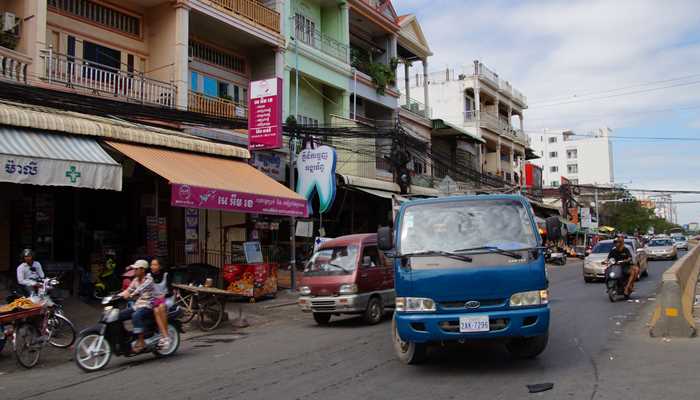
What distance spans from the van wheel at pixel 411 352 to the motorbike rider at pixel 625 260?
29.3ft

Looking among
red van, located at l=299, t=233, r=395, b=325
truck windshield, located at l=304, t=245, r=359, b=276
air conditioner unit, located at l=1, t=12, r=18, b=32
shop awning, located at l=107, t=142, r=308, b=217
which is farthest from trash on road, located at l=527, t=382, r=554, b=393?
air conditioner unit, located at l=1, t=12, r=18, b=32

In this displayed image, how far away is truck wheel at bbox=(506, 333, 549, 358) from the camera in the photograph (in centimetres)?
743

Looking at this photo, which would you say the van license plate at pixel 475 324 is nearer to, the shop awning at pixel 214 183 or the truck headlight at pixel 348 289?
the truck headlight at pixel 348 289

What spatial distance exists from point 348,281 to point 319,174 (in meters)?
7.69

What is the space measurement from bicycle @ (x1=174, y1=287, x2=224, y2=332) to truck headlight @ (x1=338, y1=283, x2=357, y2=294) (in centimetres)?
277

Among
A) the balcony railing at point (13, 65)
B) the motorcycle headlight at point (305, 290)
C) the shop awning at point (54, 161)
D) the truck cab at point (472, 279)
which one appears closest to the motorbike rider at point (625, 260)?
the motorcycle headlight at point (305, 290)

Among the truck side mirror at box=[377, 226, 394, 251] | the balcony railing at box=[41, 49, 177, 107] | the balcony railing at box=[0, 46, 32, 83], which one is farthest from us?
the balcony railing at box=[41, 49, 177, 107]

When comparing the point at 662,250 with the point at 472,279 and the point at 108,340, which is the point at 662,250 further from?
the point at 108,340

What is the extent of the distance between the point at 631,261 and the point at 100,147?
42.4 ft

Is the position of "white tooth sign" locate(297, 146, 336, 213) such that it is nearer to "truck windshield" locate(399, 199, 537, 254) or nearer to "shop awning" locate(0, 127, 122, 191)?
"shop awning" locate(0, 127, 122, 191)

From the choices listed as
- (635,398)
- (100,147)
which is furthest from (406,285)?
(100,147)

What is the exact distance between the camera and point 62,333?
10.3 meters

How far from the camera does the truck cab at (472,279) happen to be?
6.73 meters

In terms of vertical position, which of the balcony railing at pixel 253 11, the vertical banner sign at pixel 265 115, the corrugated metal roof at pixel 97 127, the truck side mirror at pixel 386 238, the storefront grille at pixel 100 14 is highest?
the balcony railing at pixel 253 11
